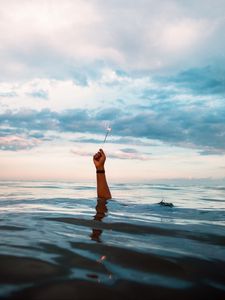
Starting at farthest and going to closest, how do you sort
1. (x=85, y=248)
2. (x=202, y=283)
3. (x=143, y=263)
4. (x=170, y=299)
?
(x=85, y=248)
(x=143, y=263)
(x=202, y=283)
(x=170, y=299)

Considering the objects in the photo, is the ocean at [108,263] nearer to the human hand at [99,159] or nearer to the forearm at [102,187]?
the human hand at [99,159]

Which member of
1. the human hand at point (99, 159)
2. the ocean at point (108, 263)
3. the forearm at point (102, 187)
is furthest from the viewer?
the forearm at point (102, 187)

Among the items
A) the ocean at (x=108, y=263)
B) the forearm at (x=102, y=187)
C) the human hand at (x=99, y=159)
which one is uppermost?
the human hand at (x=99, y=159)

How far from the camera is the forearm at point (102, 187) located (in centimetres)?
978

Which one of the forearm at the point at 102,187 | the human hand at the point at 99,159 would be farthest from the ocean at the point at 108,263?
the forearm at the point at 102,187

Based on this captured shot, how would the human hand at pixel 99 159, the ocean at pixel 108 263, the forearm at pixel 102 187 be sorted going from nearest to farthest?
1. the ocean at pixel 108 263
2. the human hand at pixel 99 159
3. the forearm at pixel 102 187

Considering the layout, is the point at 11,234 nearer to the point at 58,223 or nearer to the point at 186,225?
the point at 58,223

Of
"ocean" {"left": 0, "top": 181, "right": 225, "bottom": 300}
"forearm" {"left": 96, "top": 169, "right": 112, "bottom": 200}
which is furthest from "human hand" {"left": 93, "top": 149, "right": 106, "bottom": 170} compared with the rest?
"ocean" {"left": 0, "top": 181, "right": 225, "bottom": 300}

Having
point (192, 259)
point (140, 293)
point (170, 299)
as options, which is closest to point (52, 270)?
point (140, 293)

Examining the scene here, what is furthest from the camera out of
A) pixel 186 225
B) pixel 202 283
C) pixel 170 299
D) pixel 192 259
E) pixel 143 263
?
pixel 186 225

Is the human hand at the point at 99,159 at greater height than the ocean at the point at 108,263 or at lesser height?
greater

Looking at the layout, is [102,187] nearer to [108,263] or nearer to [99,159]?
[99,159]

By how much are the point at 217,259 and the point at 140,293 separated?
Answer: 157 cm

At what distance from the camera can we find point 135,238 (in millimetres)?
4281
